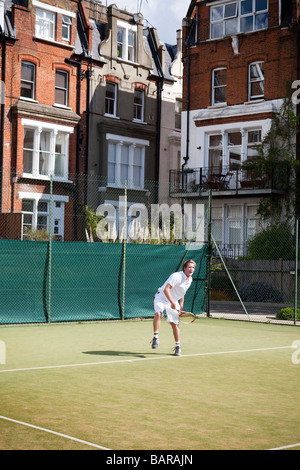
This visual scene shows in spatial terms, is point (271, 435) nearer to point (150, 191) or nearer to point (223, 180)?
point (223, 180)

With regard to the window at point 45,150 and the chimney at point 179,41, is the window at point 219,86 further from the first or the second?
the window at point 45,150

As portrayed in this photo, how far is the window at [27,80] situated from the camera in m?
33.1

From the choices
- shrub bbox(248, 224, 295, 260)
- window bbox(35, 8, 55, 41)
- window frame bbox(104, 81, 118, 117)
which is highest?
Answer: window bbox(35, 8, 55, 41)

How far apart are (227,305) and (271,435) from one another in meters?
19.4

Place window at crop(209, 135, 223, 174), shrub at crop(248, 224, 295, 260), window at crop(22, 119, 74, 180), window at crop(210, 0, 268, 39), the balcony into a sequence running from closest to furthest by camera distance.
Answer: shrub at crop(248, 224, 295, 260)
the balcony
window at crop(22, 119, 74, 180)
window at crop(210, 0, 268, 39)
window at crop(209, 135, 223, 174)

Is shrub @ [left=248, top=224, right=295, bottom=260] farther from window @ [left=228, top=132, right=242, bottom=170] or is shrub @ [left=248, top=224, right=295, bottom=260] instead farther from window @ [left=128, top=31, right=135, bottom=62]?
window @ [left=128, top=31, right=135, bottom=62]

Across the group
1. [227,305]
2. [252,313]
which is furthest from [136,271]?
[227,305]

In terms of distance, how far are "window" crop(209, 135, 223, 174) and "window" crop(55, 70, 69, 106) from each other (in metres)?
7.38

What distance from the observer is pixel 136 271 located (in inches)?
782

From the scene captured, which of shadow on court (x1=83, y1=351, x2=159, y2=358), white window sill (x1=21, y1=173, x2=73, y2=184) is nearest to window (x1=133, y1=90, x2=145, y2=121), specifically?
white window sill (x1=21, y1=173, x2=73, y2=184)

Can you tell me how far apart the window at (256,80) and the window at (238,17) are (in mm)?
1697

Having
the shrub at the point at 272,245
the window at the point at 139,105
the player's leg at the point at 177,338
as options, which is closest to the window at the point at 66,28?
the window at the point at 139,105

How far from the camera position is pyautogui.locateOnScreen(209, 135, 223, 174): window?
114 ft

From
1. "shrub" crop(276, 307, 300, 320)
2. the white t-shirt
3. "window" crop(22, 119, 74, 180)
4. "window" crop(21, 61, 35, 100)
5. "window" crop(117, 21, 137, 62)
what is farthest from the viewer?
"window" crop(117, 21, 137, 62)
